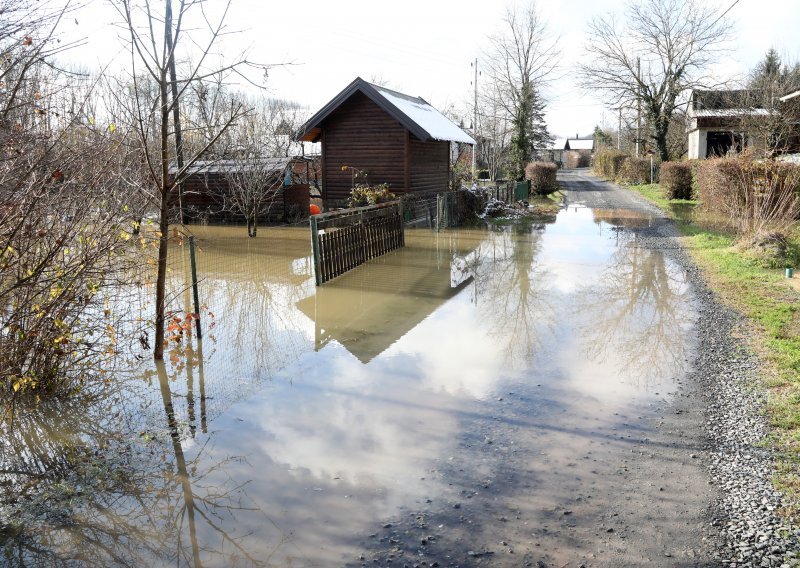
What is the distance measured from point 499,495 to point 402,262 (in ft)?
35.0

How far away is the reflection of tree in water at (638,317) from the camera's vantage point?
26.2 ft

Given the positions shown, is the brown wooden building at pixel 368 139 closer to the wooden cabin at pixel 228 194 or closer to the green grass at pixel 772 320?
the wooden cabin at pixel 228 194

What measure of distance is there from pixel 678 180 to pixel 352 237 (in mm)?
23231

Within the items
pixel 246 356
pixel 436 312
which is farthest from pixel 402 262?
pixel 246 356

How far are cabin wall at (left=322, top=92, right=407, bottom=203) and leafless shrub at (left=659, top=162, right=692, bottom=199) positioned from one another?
54.0 ft

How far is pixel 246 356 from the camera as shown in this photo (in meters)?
8.20

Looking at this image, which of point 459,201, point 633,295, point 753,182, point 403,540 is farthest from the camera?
point 459,201

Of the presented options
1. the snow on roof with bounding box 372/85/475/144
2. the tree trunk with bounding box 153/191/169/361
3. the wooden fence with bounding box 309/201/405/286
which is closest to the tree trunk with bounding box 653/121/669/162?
the snow on roof with bounding box 372/85/475/144

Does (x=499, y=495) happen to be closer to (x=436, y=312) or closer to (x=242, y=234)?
(x=436, y=312)

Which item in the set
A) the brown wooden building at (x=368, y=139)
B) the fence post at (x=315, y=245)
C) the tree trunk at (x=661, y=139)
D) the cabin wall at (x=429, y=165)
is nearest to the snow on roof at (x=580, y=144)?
the tree trunk at (x=661, y=139)

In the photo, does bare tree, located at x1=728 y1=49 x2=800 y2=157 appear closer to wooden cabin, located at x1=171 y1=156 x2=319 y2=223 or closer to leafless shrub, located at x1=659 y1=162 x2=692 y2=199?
leafless shrub, located at x1=659 y1=162 x2=692 y2=199

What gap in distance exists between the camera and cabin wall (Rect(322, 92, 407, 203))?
22.2m

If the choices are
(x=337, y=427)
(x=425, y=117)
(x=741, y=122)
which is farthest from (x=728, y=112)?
(x=337, y=427)

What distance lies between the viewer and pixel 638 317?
10086mm
